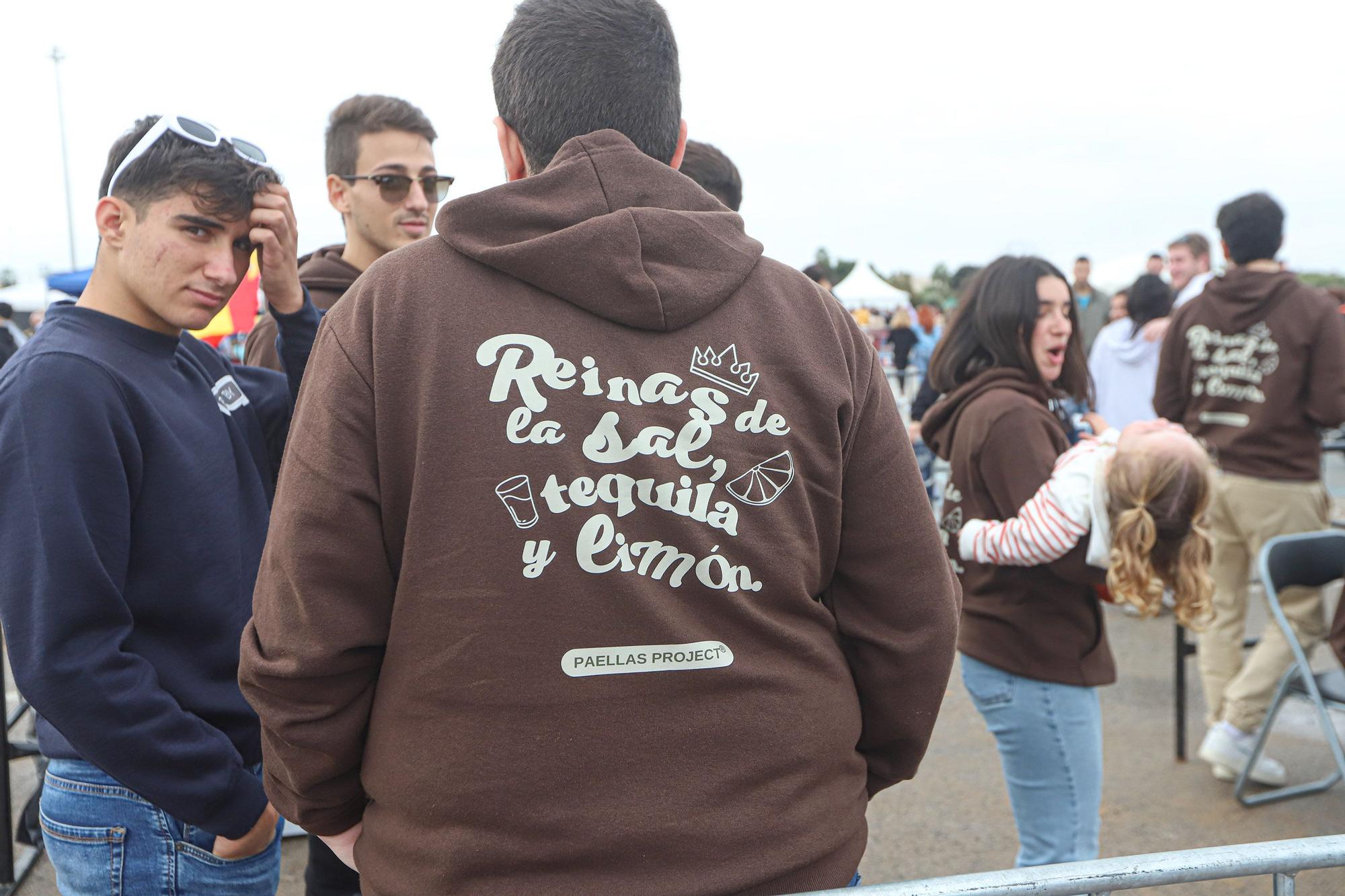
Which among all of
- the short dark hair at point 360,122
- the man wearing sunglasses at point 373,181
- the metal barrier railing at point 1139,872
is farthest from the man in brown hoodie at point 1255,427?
the short dark hair at point 360,122

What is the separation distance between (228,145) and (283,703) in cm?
119

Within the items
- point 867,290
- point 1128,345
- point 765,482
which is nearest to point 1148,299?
point 1128,345

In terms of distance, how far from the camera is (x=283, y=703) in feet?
4.43

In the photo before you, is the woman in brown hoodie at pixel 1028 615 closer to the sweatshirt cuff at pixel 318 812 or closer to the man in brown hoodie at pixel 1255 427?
the sweatshirt cuff at pixel 318 812

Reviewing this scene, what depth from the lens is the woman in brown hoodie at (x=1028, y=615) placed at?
9.12ft

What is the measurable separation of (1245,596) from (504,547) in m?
4.62

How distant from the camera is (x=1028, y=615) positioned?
2.82 meters

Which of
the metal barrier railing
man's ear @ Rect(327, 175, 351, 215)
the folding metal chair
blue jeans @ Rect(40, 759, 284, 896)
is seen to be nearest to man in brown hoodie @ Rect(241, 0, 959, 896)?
the metal barrier railing

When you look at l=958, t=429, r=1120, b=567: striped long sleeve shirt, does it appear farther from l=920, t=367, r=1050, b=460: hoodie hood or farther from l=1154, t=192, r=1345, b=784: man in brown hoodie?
l=1154, t=192, r=1345, b=784: man in brown hoodie

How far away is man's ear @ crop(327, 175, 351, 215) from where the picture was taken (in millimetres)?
3506

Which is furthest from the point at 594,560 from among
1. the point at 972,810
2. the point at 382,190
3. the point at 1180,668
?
the point at 1180,668

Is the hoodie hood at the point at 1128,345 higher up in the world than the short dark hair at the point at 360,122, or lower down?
lower down

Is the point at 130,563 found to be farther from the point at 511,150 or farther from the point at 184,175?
the point at 511,150

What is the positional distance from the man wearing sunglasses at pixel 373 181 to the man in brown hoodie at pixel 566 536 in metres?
2.15
